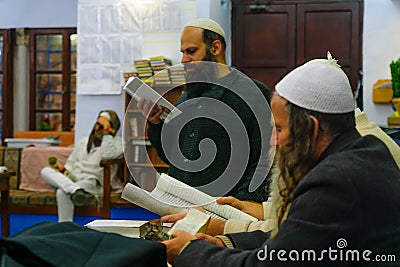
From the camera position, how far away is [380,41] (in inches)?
245

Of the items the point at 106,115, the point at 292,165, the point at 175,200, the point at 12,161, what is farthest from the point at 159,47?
the point at 292,165

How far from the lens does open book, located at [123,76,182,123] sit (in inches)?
80.9

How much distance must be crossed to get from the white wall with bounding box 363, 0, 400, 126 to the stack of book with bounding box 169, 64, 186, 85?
13.3 feet

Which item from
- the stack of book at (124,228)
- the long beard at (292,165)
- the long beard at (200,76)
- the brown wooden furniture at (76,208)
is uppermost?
the long beard at (200,76)

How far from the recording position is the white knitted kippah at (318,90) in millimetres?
1335

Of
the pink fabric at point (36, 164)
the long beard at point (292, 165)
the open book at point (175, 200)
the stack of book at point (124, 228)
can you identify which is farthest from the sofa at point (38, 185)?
the long beard at point (292, 165)

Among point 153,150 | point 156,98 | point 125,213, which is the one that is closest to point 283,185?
point 156,98

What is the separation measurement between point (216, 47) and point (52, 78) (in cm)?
790

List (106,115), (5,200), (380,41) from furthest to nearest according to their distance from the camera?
(106,115) → (380,41) → (5,200)

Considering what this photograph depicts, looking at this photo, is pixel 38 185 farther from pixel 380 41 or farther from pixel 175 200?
pixel 175 200

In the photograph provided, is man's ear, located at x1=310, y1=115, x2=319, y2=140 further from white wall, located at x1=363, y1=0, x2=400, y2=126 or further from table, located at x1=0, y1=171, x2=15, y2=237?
white wall, located at x1=363, y1=0, x2=400, y2=126

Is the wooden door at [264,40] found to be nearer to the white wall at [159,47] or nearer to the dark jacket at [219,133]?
the white wall at [159,47]

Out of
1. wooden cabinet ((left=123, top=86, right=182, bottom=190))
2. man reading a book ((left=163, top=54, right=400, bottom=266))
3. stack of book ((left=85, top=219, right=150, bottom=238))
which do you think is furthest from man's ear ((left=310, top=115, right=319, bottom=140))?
wooden cabinet ((left=123, top=86, right=182, bottom=190))

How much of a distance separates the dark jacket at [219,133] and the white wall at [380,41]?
4.01 metres
